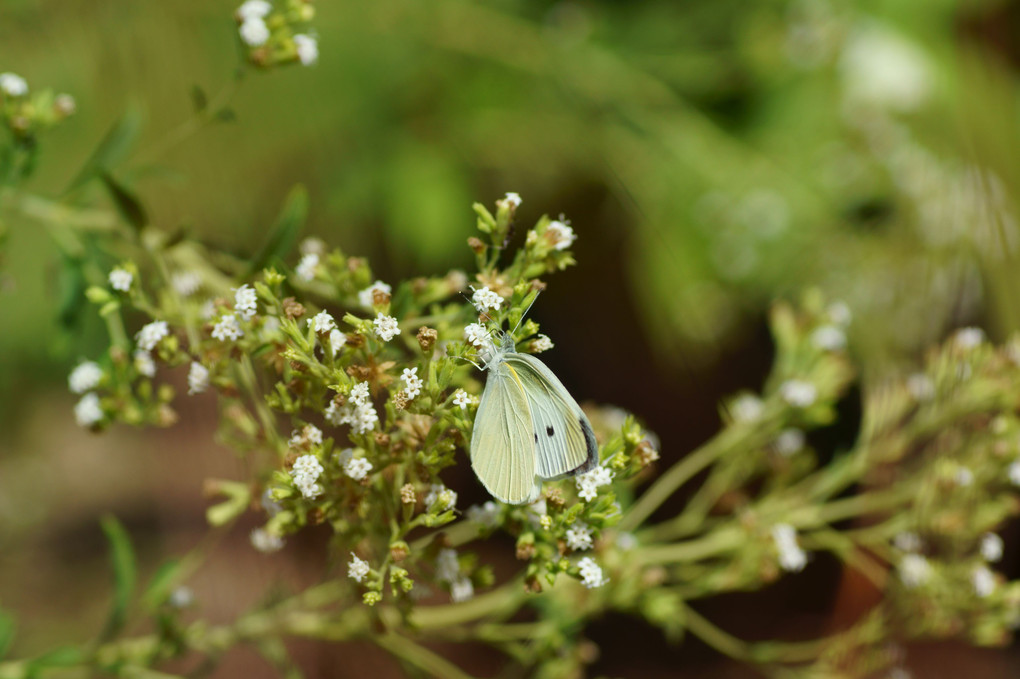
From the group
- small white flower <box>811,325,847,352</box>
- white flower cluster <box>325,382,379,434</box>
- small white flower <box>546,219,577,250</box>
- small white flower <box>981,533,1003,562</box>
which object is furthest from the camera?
small white flower <box>811,325,847,352</box>

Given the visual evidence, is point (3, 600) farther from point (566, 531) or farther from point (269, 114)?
point (566, 531)

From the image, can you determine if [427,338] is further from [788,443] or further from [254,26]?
[788,443]

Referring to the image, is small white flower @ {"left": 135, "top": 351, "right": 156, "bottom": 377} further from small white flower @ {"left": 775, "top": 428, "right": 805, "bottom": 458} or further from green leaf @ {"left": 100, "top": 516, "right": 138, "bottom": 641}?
small white flower @ {"left": 775, "top": 428, "right": 805, "bottom": 458}

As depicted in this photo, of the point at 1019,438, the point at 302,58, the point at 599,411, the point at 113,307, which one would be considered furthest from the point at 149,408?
the point at 1019,438

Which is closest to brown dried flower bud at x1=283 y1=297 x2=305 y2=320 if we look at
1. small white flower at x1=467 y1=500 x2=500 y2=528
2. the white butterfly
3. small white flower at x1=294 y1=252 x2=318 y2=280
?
small white flower at x1=294 y1=252 x2=318 y2=280

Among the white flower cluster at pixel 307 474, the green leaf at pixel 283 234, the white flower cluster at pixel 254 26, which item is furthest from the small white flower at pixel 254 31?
the white flower cluster at pixel 307 474

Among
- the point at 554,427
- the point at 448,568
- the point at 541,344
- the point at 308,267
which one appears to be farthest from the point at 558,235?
the point at 448,568

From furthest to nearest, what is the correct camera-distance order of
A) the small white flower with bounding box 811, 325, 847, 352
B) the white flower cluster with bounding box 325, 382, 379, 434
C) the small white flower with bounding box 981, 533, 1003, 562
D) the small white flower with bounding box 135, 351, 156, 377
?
the small white flower with bounding box 811, 325, 847, 352 < the small white flower with bounding box 981, 533, 1003, 562 < the small white flower with bounding box 135, 351, 156, 377 < the white flower cluster with bounding box 325, 382, 379, 434

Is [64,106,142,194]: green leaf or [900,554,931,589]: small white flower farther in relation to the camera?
[900,554,931,589]: small white flower
